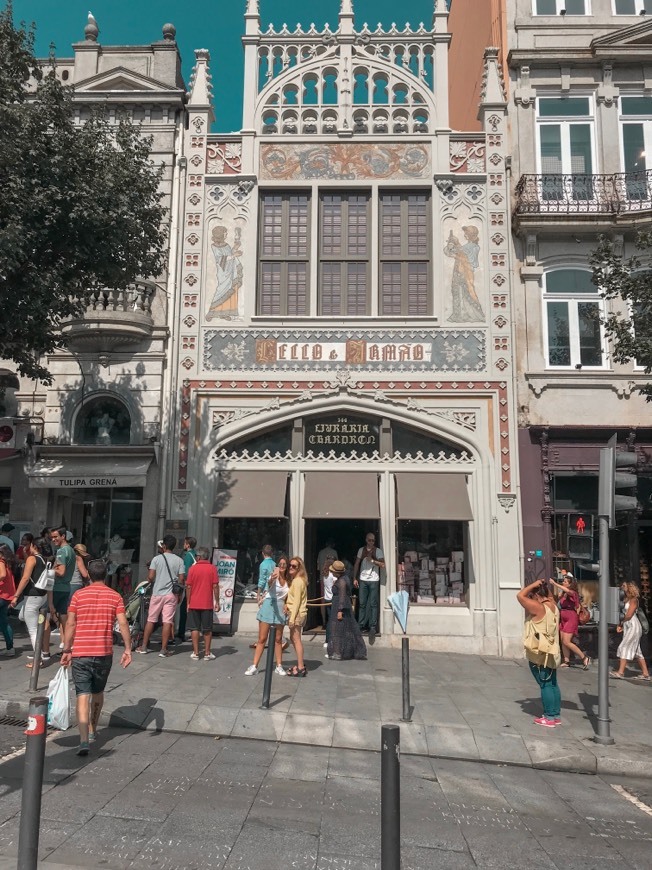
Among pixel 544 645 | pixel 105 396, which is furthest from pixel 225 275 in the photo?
pixel 544 645

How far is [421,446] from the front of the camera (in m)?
14.8

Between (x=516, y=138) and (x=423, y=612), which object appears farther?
(x=516, y=138)

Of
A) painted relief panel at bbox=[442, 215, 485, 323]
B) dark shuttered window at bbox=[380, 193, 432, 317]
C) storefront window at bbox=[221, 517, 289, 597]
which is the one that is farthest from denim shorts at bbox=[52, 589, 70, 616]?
painted relief panel at bbox=[442, 215, 485, 323]

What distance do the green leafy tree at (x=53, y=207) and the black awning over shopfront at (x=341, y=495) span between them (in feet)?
17.7

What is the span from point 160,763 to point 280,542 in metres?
7.82

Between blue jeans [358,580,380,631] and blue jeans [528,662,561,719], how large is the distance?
5.14 meters

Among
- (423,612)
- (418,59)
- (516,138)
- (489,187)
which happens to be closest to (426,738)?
(423,612)

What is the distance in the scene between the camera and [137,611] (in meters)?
12.4

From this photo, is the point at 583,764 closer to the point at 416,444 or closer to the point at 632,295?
the point at 632,295

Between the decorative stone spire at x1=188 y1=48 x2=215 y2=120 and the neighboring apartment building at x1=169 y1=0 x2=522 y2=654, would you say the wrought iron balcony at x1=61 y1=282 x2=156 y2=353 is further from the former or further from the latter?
the decorative stone spire at x1=188 y1=48 x2=215 y2=120

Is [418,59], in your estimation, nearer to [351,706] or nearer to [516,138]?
[516,138]

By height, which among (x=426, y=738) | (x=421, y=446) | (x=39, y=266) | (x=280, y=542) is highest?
(x=39, y=266)

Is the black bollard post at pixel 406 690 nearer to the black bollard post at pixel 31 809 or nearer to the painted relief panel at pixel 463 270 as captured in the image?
the black bollard post at pixel 31 809

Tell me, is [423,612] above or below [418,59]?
below
